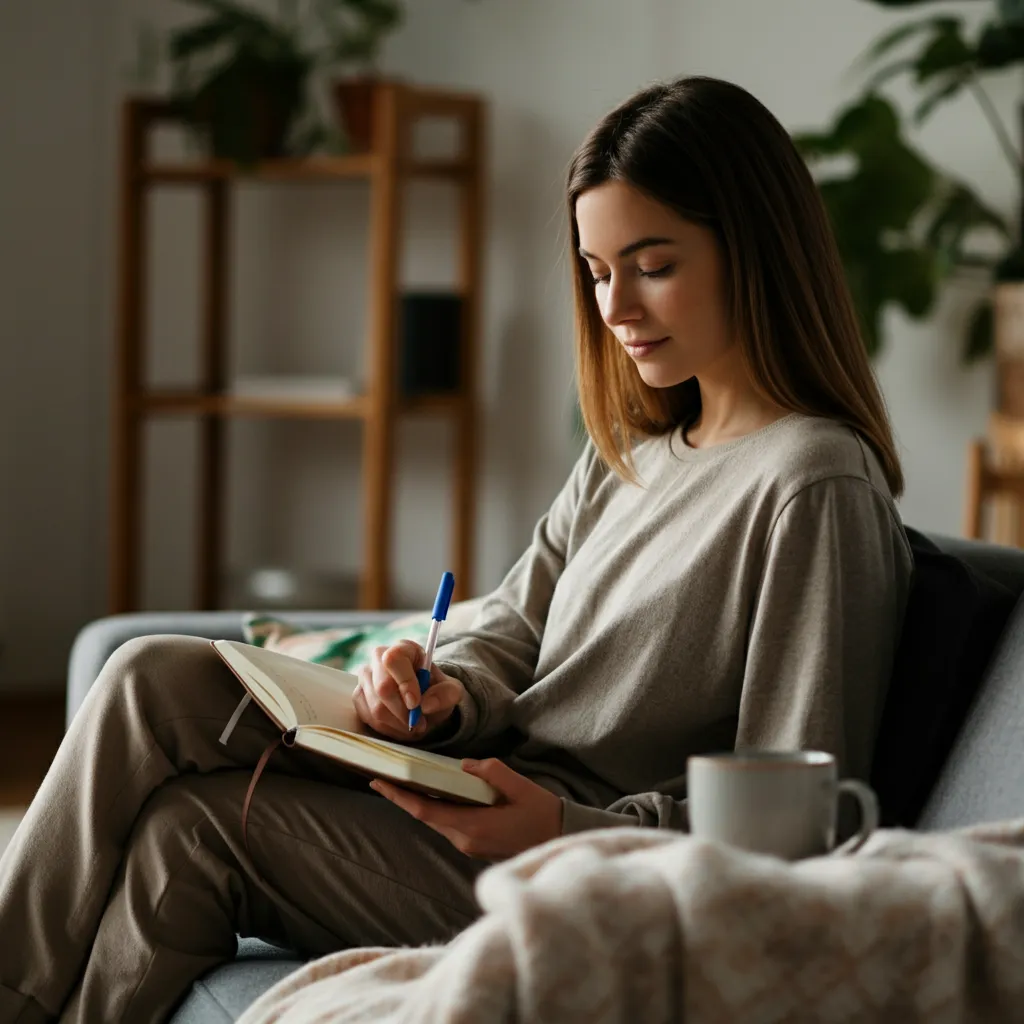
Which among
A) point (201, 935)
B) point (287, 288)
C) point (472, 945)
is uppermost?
point (287, 288)

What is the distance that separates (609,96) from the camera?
384cm

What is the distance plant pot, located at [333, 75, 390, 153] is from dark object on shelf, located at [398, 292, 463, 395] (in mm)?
378

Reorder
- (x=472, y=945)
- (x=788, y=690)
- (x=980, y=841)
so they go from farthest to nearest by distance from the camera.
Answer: (x=788, y=690), (x=980, y=841), (x=472, y=945)

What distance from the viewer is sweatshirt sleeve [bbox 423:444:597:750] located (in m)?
1.53

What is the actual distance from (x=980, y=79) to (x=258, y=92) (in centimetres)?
158

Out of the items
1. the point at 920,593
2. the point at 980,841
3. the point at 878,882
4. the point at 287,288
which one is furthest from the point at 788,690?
the point at 287,288

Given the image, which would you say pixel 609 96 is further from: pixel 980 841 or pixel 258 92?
pixel 980 841

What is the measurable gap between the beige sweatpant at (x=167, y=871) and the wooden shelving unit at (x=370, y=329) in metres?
2.31

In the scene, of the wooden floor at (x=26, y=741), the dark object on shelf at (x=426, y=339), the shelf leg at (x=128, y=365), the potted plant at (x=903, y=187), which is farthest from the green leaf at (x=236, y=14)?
the wooden floor at (x=26, y=741)

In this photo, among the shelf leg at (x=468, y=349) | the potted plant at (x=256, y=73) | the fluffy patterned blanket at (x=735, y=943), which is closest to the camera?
the fluffy patterned blanket at (x=735, y=943)

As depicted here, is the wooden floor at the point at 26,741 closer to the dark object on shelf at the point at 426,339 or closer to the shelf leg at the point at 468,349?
the shelf leg at the point at 468,349

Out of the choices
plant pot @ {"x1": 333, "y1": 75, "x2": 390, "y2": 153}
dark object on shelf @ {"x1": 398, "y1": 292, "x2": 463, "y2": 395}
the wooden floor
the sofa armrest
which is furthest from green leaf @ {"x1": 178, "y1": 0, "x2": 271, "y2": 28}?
the sofa armrest

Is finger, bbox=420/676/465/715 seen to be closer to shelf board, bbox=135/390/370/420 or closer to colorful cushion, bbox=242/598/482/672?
colorful cushion, bbox=242/598/482/672

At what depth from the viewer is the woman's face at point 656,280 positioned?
143 centimetres
